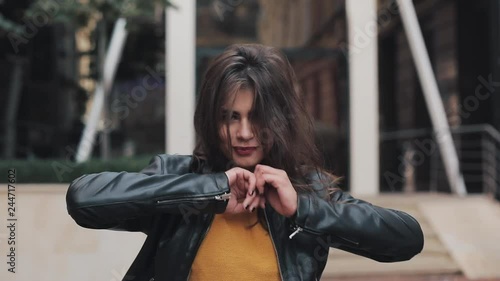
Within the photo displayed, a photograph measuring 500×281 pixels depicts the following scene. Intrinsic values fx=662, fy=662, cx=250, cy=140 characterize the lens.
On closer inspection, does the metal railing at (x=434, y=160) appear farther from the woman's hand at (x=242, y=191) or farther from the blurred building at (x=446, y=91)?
the woman's hand at (x=242, y=191)

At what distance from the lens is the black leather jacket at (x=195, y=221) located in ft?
4.50

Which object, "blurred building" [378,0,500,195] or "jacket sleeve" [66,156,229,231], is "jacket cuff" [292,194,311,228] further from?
"blurred building" [378,0,500,195]

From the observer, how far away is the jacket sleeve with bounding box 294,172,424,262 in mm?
1409

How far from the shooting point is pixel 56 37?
389 inches

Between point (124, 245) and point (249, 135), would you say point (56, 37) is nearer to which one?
point (124, 245)

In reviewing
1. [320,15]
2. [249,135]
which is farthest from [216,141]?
[320,15]

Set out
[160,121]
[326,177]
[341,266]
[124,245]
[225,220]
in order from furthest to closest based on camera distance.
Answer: [160,121], [341,266], [124,245], [326,177], [225,220]

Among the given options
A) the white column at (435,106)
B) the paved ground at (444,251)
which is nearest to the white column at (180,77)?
the paved ground at (444,251)

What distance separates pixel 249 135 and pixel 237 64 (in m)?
0.17

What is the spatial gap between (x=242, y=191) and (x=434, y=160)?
10.9 meters

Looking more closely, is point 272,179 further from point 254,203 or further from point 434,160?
point 434,160

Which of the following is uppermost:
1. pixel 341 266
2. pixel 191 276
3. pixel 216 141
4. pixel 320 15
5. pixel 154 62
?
pixel 320 15

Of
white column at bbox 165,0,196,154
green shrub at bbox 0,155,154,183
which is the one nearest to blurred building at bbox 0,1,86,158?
white column at bbox 165,0,196,154

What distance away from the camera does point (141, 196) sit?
1374mm
